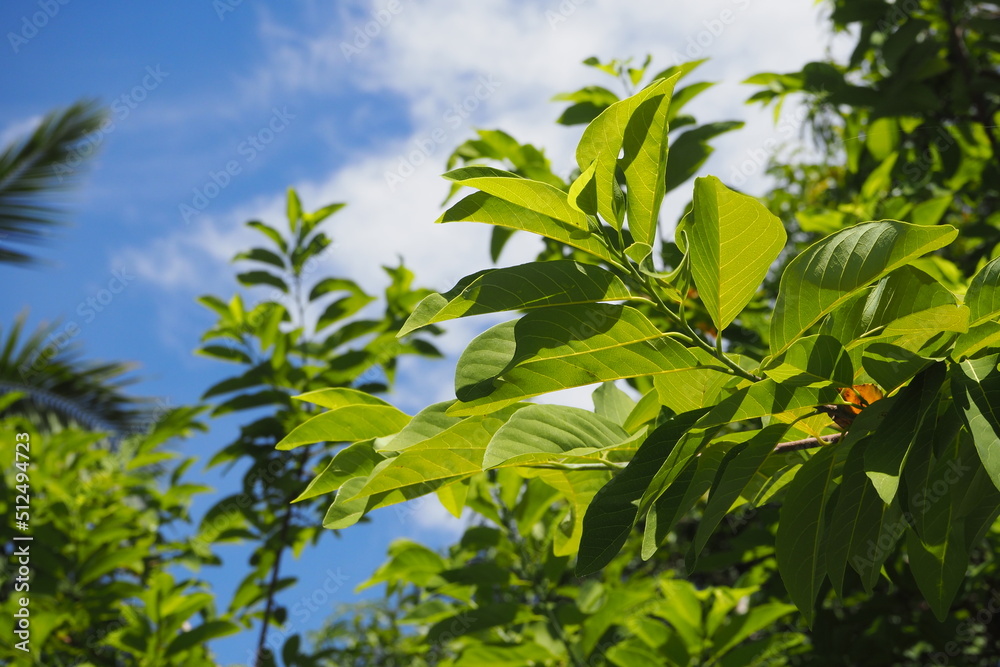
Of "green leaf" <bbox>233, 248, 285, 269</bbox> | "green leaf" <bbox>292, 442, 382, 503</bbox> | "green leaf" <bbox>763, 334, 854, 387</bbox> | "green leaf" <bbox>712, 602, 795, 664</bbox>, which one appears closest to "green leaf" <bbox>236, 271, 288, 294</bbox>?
"green leaf" <bbox>233, 248, 285, 269</bbox>

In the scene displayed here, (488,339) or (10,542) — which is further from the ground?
(10,542)

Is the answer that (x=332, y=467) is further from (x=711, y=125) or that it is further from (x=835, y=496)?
(x=711, y=125)

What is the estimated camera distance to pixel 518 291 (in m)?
0.83

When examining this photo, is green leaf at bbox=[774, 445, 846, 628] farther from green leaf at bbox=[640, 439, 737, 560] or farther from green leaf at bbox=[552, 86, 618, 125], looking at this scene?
green leaf at bbox=[552, 86, 618, 125]

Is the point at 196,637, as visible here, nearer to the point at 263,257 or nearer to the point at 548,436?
the point at 263,257

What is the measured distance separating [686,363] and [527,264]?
0.79 feet

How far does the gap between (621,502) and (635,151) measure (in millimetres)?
407

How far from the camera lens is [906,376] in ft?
2.64

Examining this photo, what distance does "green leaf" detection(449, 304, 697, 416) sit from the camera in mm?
823

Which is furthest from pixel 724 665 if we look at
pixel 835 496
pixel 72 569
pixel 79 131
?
pixel 79 131

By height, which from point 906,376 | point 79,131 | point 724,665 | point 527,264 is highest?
point 79,131

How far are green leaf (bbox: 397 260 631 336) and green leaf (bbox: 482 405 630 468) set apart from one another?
14 cm

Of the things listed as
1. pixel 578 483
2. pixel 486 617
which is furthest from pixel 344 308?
pixel 578 483

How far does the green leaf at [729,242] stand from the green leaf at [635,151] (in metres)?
0.08
